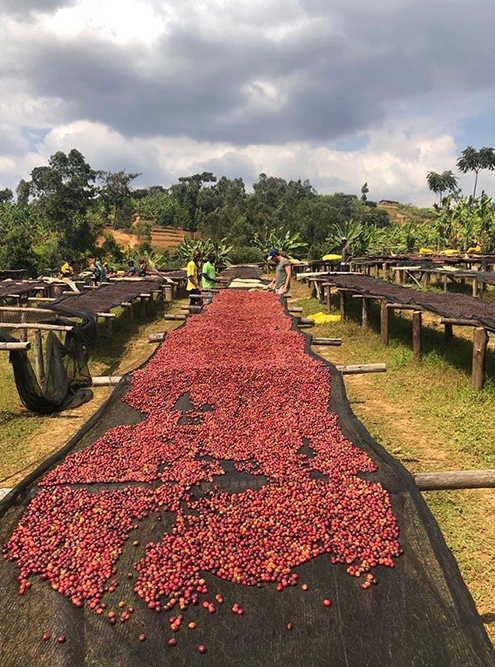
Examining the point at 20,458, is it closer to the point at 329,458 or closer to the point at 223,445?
the point at 223,445

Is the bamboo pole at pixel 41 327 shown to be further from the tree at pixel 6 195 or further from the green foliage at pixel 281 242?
the tree at pixel 6 195

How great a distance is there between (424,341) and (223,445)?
25.9 ft

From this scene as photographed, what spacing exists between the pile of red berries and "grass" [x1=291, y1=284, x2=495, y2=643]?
125 centimetres

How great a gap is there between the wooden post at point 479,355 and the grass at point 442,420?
0.44 feet

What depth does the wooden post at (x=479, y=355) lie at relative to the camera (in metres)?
7.28

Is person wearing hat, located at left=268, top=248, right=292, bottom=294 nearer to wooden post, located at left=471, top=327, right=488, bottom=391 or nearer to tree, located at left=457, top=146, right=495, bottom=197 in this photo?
wooden post, located at left=471, top=327, right=488, bottom=391

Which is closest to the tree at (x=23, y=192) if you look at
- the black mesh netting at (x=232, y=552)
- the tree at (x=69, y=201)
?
the tree at (x=69, y=201)

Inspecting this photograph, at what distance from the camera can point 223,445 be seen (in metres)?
4.08

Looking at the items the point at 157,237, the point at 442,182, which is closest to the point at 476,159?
the point at 442,182

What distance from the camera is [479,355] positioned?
7.32 meters

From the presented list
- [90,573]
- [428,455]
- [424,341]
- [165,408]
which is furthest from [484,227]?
[90,573]

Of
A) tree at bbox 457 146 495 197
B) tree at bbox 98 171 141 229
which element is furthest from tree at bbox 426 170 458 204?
tree at bbox 98 171 141 229

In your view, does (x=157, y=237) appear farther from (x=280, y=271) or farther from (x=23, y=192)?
(x=280, y=271)

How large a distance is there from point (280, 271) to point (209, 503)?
966 centimetres
